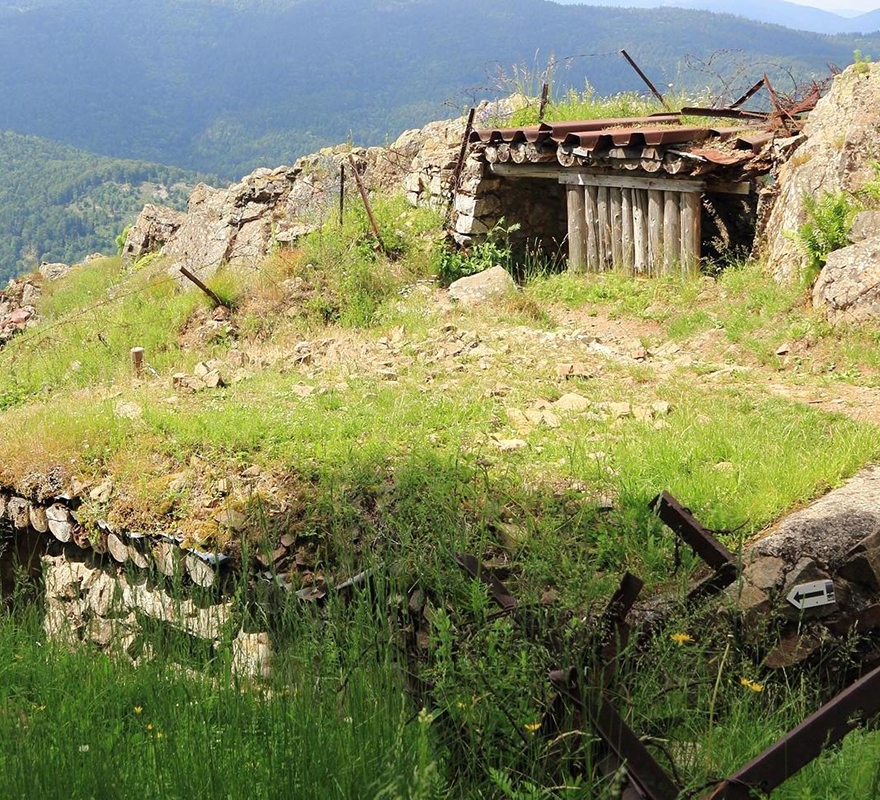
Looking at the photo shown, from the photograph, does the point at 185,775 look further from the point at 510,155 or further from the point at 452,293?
the point at 510,155

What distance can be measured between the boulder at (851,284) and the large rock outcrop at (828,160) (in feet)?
2.07

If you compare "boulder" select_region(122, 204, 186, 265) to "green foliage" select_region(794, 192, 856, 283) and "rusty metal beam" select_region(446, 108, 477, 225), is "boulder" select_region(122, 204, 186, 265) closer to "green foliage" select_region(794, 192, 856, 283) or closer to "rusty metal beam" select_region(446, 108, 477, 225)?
"rusty metal beam" select_region(446, 108, 477, 225)

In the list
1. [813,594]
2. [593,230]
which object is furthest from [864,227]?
[813,594]

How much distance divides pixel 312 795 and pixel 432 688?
0.59m

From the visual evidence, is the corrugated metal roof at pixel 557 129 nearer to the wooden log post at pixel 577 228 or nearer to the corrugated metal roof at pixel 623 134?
the corrugated metal roof at pixel 623 134

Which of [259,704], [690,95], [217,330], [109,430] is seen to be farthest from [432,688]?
[690,95]

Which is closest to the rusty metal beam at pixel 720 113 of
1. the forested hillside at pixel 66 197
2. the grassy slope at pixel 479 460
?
the grassy slope at pixel 479 460

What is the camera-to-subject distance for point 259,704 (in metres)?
2.88

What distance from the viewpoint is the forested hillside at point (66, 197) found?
108m

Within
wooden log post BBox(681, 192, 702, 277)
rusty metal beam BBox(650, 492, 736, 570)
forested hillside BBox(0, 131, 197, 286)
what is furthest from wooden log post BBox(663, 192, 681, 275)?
forested hillside BBox(0, 131, 197, 286)

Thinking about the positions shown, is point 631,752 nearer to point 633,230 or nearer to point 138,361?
point 138,361

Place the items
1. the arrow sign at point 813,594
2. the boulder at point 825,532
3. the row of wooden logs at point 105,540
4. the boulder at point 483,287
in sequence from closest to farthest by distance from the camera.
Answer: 1. the arrow sign at point 813,594
2. the boulder at point 825,532
3. the row of wooden logs at point 105,540
4. the boulder at point 483,287

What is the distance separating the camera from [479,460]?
230 inches

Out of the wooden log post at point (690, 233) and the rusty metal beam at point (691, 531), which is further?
the wooden log post at point (690, 233)
